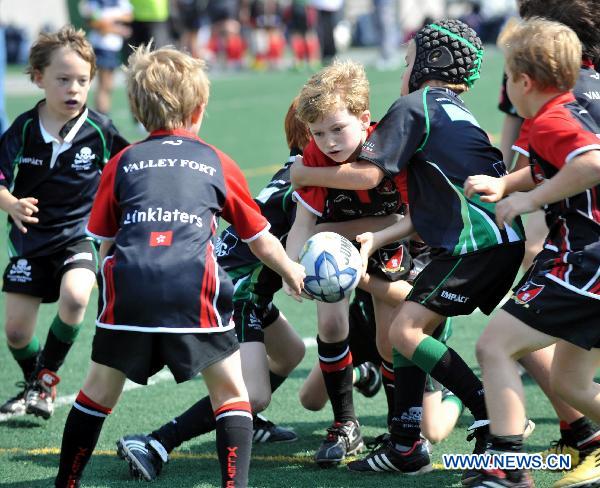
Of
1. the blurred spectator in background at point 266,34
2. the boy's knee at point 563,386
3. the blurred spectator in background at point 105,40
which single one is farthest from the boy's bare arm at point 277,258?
the blurred spectator in background at point 266,34

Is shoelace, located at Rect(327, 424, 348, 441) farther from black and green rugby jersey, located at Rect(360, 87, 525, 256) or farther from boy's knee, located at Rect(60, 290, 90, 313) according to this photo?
boy's knee, located at Rect(60, 290, 90, 313)

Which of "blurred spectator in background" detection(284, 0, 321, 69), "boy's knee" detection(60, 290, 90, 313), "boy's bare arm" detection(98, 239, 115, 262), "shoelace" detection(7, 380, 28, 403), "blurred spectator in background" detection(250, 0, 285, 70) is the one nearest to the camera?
"boy's bare arm" detection(98, 239, 115, 262)

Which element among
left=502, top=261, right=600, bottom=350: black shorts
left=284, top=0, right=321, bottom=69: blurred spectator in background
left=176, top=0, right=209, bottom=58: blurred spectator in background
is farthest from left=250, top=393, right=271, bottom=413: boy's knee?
left=176, top=0, right=209, bottom=58: blurred spectator in background

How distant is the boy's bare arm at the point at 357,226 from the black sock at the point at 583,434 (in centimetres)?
112

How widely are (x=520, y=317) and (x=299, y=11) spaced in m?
22.1

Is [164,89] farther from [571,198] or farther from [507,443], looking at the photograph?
[507,443]

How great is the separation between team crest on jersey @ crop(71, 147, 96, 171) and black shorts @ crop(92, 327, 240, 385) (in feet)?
6.48

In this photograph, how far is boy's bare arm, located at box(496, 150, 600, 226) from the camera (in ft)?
12.2

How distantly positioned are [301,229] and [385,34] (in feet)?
56.6

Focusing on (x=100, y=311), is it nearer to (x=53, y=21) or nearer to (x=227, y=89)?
(x=227, y=89)

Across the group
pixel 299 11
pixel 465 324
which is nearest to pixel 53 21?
pixel 299 11

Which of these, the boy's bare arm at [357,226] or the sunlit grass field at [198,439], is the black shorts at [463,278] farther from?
the sunlit grass field at [198,439]

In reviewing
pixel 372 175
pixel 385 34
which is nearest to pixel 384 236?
pixel 372 175

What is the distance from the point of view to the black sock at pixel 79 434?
3916mm
